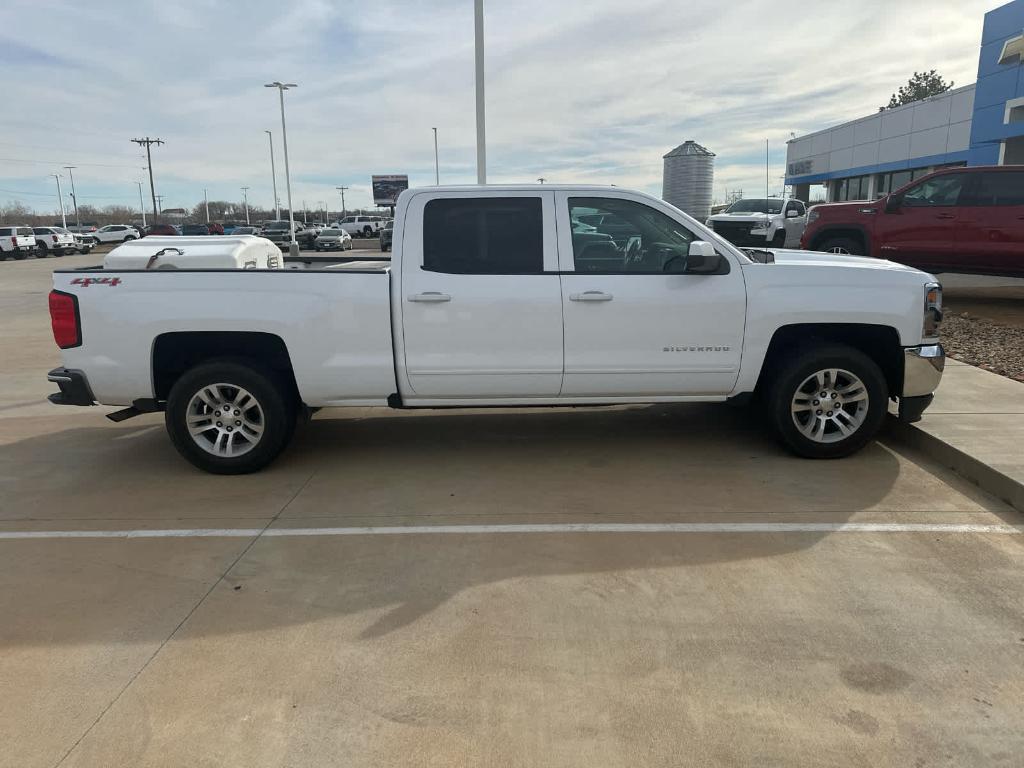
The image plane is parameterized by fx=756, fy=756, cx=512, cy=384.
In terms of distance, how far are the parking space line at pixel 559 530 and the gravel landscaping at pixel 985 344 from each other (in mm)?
4004

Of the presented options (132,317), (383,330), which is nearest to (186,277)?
(132,317)

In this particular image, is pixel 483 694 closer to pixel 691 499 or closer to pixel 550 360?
pixel 691 499

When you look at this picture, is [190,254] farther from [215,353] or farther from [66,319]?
[66,319]

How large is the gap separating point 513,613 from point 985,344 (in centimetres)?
797

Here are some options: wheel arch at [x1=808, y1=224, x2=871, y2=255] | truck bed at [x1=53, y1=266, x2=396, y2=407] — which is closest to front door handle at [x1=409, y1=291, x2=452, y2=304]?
truck bed at [x1=53, y1=266, x2=396, y2=407]

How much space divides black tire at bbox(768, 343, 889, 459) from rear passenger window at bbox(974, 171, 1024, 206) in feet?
24.4

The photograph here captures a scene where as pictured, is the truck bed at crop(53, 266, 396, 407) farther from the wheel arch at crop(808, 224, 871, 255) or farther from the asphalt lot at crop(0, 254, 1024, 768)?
the wheel arch at crop(808, 224, 871, 255)

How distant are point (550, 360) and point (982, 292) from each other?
457 inches

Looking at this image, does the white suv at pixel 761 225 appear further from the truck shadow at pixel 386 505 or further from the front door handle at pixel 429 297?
the front door handle at pixel 429 297

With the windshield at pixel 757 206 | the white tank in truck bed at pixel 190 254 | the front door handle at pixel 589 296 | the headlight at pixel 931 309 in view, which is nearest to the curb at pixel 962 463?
the headlight at pixel 931 309

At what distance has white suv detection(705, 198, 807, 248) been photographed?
19.9 meters

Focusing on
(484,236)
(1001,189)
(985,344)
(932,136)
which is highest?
(932,136)

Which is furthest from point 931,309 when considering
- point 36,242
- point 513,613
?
point 36,242

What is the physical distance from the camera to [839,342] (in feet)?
18.0
